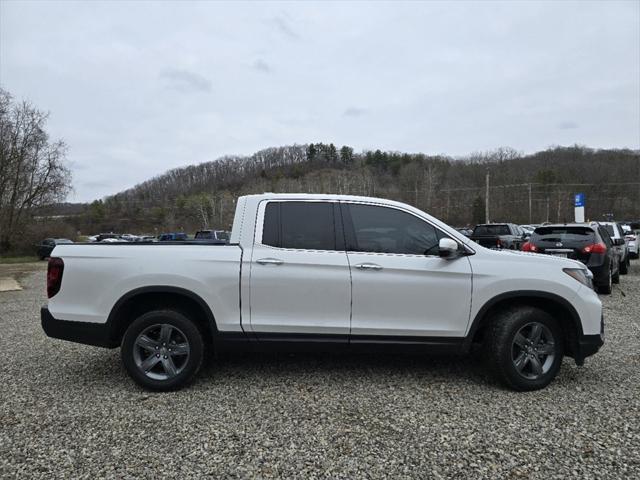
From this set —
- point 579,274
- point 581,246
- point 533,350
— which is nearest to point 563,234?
point 581,246

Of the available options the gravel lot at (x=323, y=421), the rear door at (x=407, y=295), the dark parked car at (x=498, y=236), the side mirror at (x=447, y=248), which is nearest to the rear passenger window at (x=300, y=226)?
the rear door at (x=407, y=295)

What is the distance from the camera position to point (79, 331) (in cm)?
408

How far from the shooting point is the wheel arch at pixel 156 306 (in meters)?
4.02

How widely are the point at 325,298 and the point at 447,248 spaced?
3.86 feet

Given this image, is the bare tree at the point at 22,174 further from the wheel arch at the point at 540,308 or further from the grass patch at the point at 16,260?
the wheel arch at the point at 540,308

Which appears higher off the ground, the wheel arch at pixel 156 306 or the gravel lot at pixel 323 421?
the wheel arch at pixel 156 306

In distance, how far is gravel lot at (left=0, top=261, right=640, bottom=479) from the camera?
2918 mm

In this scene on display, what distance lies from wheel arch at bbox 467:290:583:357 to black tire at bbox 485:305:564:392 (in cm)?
7

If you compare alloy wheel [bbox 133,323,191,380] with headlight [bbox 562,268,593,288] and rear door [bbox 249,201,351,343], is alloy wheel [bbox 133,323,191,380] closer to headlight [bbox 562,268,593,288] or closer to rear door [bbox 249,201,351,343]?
rear door [bbox 249,201,351,343]

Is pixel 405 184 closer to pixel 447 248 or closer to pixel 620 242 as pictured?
pixel 620 242

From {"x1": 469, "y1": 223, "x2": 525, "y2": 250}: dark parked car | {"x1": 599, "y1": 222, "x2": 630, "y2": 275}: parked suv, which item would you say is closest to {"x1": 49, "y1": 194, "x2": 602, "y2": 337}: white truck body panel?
{"x1": 599, "y1": 222, "x2": 630, "y2": 275}: parked suv

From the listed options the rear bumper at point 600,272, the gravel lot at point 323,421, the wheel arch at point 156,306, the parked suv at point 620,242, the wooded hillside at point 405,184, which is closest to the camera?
the gravel lot at point 323,421

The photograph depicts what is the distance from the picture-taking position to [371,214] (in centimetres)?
425

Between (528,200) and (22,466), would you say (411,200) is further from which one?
(22,466)
